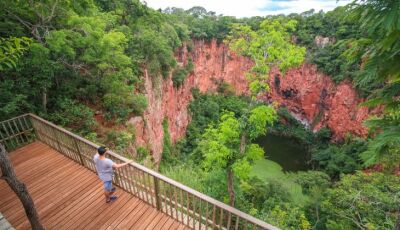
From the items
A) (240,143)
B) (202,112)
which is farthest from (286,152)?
(240,143)

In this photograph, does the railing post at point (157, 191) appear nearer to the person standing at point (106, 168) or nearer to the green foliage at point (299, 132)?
the person standing at point (106, 168)

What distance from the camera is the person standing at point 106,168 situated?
466 centimetres

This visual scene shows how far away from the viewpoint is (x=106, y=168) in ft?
15.6

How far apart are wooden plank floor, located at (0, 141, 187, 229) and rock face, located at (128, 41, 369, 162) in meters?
7.32

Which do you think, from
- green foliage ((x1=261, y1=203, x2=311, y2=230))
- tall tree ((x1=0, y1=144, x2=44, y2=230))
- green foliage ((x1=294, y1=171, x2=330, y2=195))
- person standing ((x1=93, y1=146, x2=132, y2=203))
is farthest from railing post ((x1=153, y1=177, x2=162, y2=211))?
green foliage ((x1=294, y1=171, x2=330, y2=195))

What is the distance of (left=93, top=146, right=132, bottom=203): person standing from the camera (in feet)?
15.3

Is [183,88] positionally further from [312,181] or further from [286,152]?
[312,181]

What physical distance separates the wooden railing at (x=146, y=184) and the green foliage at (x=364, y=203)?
822 cm

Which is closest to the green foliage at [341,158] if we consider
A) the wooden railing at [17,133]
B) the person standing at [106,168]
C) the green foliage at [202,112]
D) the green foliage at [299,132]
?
the green foliage at [299,132]

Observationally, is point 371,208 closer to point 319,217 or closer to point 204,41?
point 319,217

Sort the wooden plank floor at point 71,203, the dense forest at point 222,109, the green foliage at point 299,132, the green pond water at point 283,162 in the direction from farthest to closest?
the green foliage at point 299,132 < the green pond water at point 283,162 < the wooden plank floor at point 71,203 < the dense forest at point 222,109

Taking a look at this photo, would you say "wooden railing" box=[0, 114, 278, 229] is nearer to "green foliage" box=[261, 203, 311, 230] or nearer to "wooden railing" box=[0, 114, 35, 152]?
"wooden railing" box=[0, 114, 35, 152]

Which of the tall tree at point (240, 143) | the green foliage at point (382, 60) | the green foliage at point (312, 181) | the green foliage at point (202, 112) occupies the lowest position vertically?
the green foliage at point (312, 181)

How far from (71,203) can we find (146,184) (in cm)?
177
